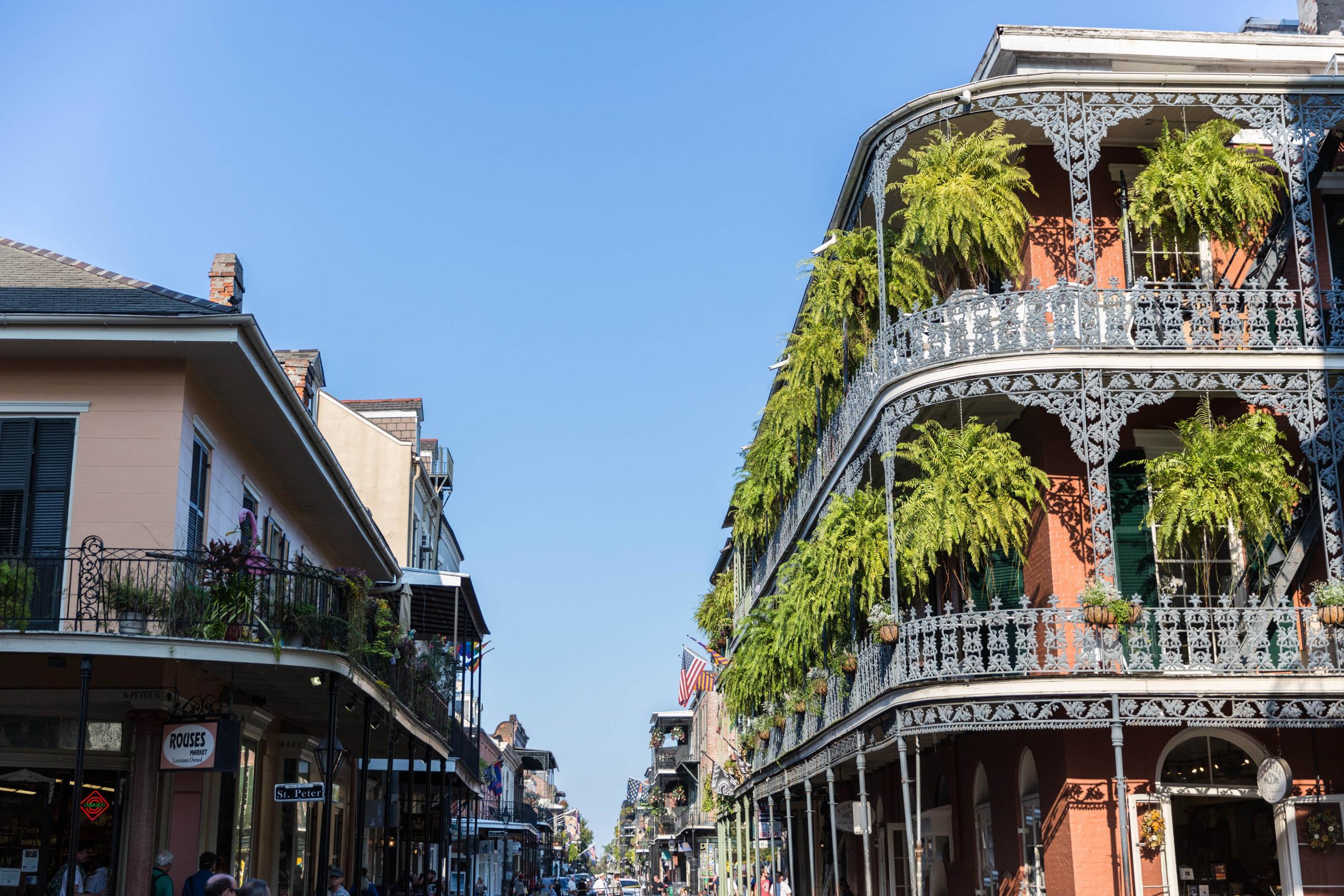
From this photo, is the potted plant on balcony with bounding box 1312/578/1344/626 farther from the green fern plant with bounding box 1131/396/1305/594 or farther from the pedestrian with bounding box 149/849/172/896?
the pedestrian with bounding box 149/849/172/896

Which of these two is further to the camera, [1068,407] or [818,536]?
[818,536]

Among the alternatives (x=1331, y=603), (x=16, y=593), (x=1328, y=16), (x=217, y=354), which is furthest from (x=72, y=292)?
(x=1328, y=16)

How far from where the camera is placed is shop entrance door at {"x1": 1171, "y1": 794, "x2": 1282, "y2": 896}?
46.8ft

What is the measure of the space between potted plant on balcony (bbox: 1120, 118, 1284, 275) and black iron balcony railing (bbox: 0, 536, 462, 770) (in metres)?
9.96

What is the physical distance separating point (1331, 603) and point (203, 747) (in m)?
11.1

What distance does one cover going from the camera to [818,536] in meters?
17.0

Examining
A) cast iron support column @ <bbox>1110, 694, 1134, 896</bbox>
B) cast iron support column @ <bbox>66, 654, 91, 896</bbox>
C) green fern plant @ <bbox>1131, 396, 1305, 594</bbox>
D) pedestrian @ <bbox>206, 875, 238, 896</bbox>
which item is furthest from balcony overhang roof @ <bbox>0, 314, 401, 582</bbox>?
green fern plant @ <bbox>1131, 396, 1305, 594</bbox>

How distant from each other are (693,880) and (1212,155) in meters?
63.3

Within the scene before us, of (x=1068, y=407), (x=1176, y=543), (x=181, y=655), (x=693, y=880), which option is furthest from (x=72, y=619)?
(x=693, y=880)

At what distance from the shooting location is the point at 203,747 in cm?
1302

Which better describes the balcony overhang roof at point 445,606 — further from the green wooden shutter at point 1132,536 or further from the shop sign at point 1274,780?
the shop sign at point 1274,780

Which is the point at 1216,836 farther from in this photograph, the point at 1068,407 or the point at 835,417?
the point at 835,417

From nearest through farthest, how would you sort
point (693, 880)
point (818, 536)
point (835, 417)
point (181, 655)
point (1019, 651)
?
point (181, 655) → point (1019, 651) → point (818, 536) → point (835, 417) → point (693, 880)

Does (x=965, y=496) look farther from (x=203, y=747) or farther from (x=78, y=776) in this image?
(x=78, y=776)
